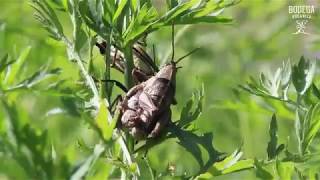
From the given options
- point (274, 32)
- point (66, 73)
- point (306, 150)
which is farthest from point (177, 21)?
point (274, 32)

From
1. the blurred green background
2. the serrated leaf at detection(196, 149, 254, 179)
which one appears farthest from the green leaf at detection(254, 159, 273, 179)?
the blurred green background

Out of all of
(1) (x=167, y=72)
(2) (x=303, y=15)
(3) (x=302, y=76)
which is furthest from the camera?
(2) (x=303, y=15)

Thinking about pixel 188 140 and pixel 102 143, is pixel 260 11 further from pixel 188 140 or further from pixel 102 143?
pixel 102 143

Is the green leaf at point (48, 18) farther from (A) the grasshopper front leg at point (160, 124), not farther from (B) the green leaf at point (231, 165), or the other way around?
(B) the green leaf at point (231, 165)

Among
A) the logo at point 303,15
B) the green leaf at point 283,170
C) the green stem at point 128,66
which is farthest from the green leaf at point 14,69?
the logo at point 303,15

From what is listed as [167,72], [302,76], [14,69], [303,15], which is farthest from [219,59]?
[167,72]

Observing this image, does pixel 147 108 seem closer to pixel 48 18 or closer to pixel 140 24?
pixel 140 24
